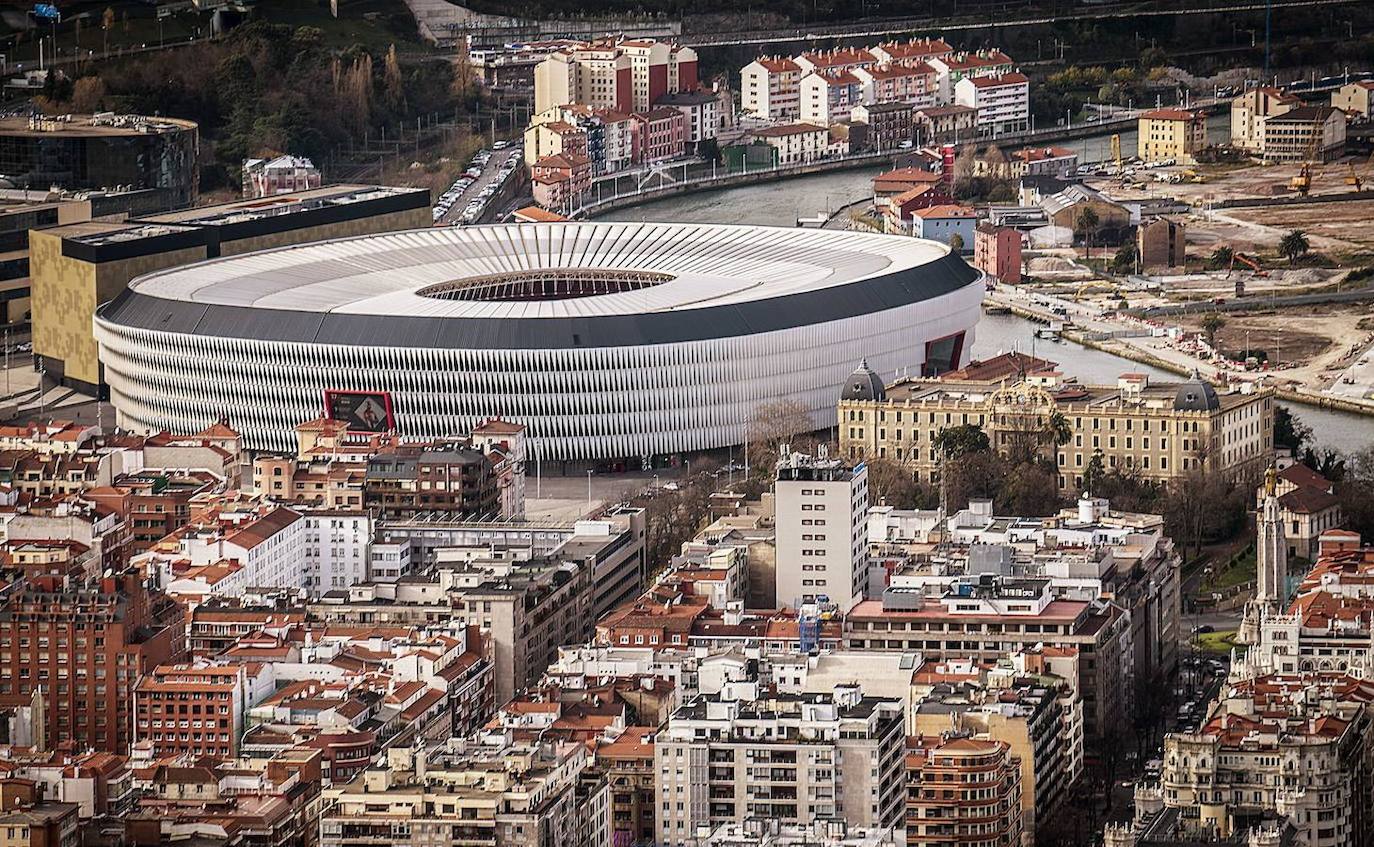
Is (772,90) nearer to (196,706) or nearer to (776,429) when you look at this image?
(776,429)

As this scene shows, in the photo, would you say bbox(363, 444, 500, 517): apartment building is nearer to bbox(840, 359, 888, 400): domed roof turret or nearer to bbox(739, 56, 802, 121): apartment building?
bbox(840, 359, 888, 400): domed roof turret

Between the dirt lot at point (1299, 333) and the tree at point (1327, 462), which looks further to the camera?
the dirt lot at point (1299, 333)

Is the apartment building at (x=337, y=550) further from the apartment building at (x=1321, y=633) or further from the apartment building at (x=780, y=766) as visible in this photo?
the apartment building at (x=780, y=766)

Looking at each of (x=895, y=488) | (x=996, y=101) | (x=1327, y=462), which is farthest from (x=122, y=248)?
(x=996, y=101)

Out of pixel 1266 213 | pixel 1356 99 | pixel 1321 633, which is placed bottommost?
pixel 1266 213

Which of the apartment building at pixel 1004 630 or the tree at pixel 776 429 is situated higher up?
the apartment building at pixel 1004 630

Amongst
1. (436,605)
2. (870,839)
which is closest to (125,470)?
(436,605)

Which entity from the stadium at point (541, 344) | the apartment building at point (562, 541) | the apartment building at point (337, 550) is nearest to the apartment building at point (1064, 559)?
the apartment building at point (562, 541)

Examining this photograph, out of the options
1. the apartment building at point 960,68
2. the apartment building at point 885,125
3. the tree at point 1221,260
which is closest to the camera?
the tree at point 1221,260
